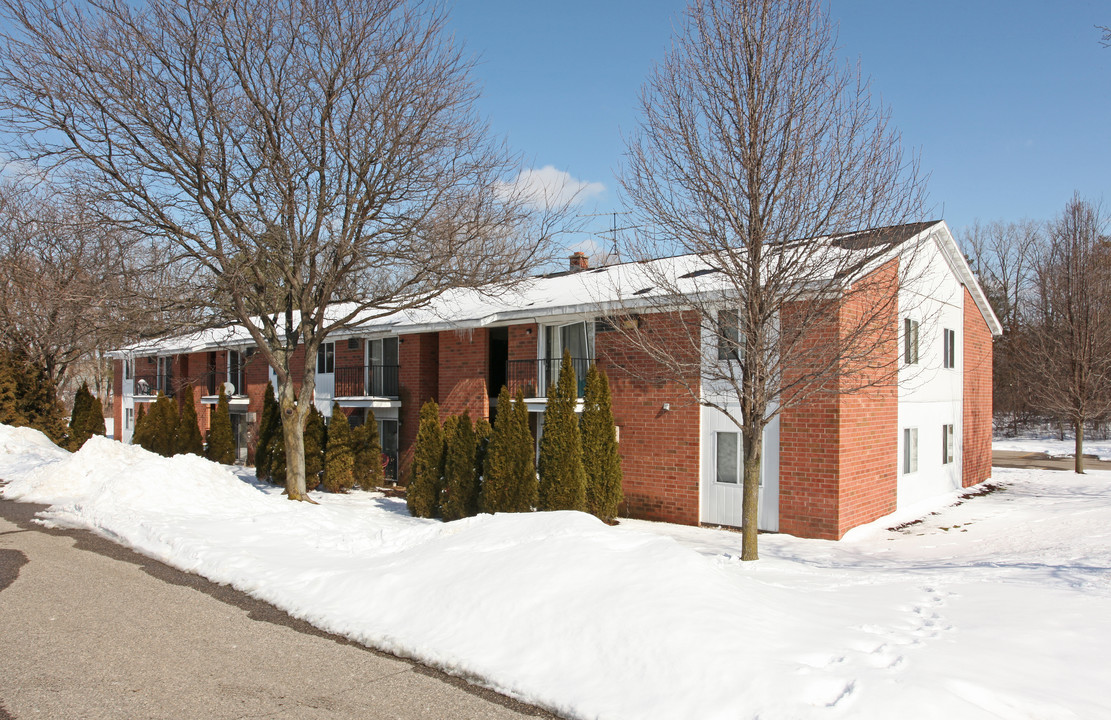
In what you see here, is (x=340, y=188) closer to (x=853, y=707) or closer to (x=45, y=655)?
(x=45, y=655)

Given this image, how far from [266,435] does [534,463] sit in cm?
1025

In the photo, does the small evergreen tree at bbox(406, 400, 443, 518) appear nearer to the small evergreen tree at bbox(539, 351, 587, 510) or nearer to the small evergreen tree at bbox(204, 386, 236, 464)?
the small evergreen tree at bbox(539, 351, 587, 510)

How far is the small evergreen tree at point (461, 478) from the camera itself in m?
14.4

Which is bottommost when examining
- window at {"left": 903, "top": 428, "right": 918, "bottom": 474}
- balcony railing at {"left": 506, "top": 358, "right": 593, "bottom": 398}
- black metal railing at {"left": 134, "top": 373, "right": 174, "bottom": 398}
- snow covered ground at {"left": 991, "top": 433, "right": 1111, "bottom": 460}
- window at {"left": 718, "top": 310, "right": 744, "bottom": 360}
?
snow covered ground at {"left": 991, "top": 433, "right": 1111, "bottom": 460}

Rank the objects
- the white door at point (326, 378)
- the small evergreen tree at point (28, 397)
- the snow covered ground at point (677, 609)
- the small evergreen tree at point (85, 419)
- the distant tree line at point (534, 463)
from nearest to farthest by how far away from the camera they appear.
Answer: the snow covered ground at point (677, 609)
the distant tree line at point (534, 463)
the small evergreen tree at point (28, 397)
the white door at point (326, 378)
the small evergreen tree at point (85, 419)

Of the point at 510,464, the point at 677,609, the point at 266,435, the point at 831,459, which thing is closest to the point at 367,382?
the point at 266,435

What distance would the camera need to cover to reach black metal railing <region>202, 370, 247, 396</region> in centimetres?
2856

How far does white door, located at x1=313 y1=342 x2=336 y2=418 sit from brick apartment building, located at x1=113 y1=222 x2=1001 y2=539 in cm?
7

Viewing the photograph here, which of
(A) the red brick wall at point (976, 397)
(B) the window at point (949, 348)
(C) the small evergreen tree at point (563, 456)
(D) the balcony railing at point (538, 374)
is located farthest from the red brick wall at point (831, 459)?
(A) the red brick wall at point (976, 397)

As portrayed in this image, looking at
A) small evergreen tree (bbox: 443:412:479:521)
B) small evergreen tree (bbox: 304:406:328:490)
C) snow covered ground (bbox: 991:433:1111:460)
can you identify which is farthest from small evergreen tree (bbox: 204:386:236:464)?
snow covered ground (bbox: 991:433:1111:460)

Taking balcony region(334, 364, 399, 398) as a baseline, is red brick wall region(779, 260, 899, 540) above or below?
below

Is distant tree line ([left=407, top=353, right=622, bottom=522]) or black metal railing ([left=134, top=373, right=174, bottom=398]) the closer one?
distant tree line ([left=407, top=353, right=622, bottom=522])

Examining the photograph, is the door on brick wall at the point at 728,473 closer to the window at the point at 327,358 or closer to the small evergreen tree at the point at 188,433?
the window at the point at 327,358

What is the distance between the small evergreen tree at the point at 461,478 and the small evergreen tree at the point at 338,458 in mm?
4950
